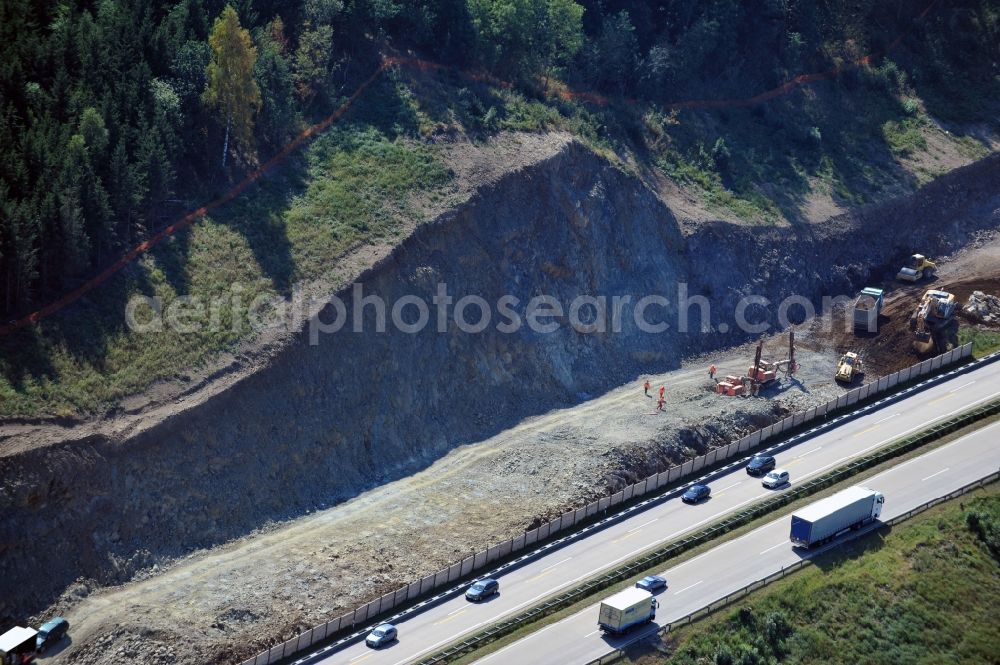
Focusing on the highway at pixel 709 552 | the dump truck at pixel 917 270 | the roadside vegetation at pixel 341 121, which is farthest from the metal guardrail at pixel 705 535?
the roadside vegetation at pixel 341 121

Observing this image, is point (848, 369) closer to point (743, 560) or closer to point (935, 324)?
point (935, 324)

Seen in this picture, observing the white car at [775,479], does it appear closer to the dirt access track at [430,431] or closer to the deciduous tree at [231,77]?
the dirt access track at [430,431]

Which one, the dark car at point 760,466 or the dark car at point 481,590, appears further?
the dark car at point 760,466

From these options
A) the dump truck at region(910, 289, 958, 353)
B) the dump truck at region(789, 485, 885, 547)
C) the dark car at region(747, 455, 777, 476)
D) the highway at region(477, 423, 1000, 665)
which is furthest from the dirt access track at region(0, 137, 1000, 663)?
the dump truck at region(789, 485, 885, 547)

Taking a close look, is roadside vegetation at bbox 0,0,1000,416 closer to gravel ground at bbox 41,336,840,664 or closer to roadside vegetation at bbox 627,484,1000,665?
gravel ground at bbox 41,336,840,664

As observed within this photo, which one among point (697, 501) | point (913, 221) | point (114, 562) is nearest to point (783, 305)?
point (913, 221)

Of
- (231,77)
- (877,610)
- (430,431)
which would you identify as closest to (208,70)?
(231,77)

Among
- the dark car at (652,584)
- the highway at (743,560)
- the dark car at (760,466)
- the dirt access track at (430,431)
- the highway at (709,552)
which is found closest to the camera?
the highway at (743,560)
